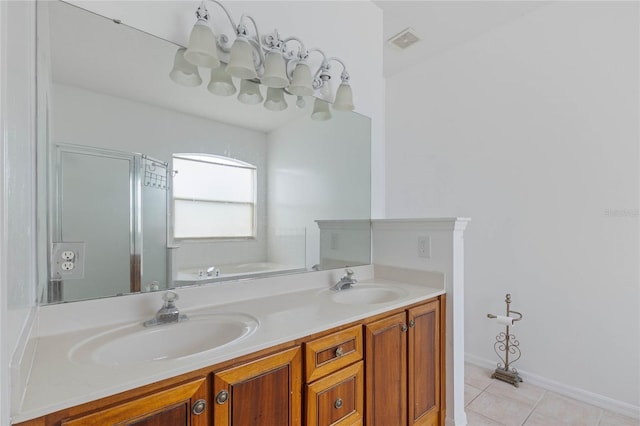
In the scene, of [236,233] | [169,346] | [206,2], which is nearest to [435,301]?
[236,233]

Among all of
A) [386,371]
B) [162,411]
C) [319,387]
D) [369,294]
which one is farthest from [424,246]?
[162,411]

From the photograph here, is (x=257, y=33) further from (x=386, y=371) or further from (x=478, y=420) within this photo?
(x=478, y=420)

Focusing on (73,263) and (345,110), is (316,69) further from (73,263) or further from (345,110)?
(73,263)

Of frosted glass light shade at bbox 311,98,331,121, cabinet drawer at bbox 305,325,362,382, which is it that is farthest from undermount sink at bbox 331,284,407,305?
frosted glass light shade at bbox 311,98,331,121

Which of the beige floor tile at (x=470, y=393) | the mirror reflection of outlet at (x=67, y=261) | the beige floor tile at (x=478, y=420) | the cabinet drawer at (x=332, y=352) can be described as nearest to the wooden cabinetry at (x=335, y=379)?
the cabinet drawer at (x=332, y=352)

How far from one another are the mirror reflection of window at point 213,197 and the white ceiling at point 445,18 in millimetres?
1638

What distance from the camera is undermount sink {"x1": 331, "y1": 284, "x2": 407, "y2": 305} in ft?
5.54

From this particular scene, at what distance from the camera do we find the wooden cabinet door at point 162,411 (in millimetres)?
705

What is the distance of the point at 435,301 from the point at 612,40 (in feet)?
6.64

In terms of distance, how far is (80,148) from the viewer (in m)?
1.10

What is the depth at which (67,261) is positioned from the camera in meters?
1.07

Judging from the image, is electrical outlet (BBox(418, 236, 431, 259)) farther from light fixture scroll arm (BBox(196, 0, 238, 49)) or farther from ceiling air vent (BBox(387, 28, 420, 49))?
ceiling air vent (BBox(387, 28, 420, 49))

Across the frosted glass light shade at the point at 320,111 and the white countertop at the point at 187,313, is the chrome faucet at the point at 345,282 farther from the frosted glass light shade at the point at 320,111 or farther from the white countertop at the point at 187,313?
the frosted glass light shade at the point at 320,111

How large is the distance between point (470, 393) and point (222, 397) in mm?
2023
